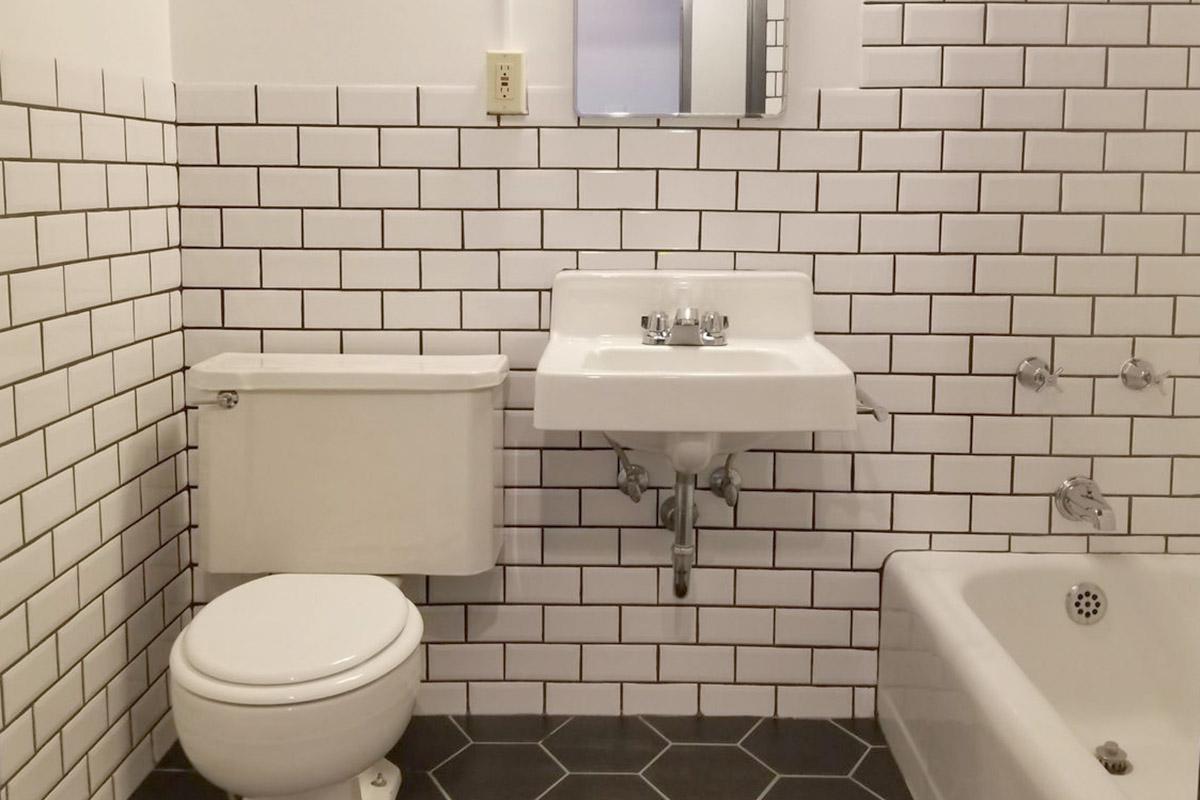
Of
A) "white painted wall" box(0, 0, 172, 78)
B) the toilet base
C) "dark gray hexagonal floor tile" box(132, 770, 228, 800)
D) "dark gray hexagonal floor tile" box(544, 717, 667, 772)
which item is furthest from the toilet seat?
"white painted wall" box(0, 0, 172, 78)

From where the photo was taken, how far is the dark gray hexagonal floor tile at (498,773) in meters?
2.35

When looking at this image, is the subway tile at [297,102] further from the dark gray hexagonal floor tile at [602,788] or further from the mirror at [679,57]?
the dark gray hexagonal floor tile at [602,788]

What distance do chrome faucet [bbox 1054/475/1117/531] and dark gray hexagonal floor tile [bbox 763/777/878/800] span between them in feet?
2.40

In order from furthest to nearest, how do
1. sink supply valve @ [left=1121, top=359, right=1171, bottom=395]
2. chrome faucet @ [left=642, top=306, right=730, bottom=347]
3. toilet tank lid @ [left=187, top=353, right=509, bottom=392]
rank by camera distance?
1. sink supply valve @ [left=1121, top=359, right=1171, bottom=395]
2. chrome faucet @ [left=642, top=306, right=730, bottom=347]
3. toilet tank lid @ [left=187, top=353, right=509, bottom=392]

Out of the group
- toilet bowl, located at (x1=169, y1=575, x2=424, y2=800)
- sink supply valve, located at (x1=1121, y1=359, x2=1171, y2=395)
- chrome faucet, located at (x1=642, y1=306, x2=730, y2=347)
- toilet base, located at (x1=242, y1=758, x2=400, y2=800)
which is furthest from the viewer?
sink supply valve, located at (x1=1121, y1=359, x2=1171, y2=395)

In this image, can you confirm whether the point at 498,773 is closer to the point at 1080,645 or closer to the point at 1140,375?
the point at 1080,645

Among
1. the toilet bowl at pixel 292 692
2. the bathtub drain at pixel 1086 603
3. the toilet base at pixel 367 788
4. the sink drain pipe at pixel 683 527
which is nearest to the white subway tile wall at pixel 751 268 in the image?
the bathtub drain at pixel 1086 603

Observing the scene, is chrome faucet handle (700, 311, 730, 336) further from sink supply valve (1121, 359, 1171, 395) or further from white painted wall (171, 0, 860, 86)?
sink supply valve (1121, 359, 1171, 395)

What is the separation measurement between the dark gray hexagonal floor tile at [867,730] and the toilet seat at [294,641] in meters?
1.08

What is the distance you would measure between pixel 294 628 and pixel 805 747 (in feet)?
3.82

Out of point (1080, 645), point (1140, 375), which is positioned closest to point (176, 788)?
point (1080, 645)

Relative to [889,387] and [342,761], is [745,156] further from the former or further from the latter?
[342,761]

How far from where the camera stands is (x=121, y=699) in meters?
2.24

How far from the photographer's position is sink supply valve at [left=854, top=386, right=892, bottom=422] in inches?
93.7
